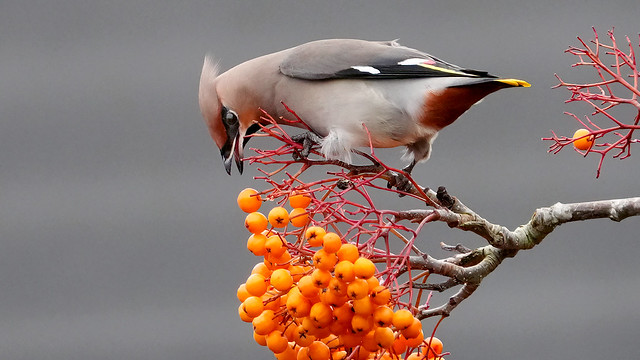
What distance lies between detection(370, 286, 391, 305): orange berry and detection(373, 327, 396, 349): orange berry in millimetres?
49

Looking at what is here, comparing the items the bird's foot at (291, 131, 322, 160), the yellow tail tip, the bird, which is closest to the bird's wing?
the bird

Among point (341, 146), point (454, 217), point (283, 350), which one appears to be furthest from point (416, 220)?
point (341, 146)

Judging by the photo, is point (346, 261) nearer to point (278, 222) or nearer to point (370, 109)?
point (278, 222)

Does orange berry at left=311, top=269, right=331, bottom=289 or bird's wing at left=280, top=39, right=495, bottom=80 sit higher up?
bird's wing at left=280, top=39, right=495, bottom=80

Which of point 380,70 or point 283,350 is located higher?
point 380,70

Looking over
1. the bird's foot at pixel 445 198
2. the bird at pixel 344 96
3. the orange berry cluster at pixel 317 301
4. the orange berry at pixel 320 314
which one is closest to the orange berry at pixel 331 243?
the orange berry cluster at pixel 317 301

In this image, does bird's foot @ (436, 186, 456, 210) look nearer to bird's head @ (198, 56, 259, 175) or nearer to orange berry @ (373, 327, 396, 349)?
orange berry @ (373, 327, 396, 349)

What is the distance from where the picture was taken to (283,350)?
162 cm

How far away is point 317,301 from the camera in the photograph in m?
1.51

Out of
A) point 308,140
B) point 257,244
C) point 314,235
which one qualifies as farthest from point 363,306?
point 308,140

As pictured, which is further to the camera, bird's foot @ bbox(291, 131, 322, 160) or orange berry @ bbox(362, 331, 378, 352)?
bird's foot @ bbox(291, 131, 322, 160)

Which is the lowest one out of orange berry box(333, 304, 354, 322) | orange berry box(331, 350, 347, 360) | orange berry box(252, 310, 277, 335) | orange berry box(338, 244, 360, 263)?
orange berry box(331, 350, 347, 360)

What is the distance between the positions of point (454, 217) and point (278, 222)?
0.37m

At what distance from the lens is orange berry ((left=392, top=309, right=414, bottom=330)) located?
1.46 meters
